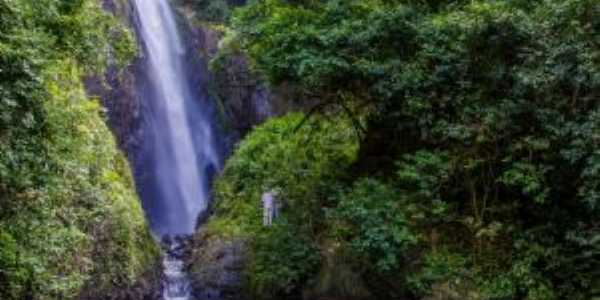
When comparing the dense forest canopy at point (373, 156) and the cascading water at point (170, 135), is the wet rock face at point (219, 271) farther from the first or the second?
the cascading water at point (170, 135)

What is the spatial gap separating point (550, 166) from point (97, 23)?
23.2 ft

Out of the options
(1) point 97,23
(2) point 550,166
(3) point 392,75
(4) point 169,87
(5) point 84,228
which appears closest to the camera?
(1) point 97,23

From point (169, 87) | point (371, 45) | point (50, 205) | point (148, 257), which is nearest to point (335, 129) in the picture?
point (371, 45)

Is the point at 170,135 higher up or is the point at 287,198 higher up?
the point at 170,135

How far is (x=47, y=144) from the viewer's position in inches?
335

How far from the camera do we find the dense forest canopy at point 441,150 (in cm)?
1086

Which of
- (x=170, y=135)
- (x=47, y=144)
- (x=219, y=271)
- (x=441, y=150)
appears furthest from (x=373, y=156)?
(x=170, y=135)

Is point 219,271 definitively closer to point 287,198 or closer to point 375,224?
point 287,198

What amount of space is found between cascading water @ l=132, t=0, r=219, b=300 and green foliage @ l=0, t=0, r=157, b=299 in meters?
10.7

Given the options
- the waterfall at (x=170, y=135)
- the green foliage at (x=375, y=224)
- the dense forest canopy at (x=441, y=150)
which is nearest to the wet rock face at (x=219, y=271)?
the dense forest canopy at (x=441, y=150)

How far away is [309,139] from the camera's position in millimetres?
15250

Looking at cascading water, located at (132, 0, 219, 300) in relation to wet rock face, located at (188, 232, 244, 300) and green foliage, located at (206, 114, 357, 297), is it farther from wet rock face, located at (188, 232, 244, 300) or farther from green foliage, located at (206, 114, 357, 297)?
wet rock face, located at (188, 232, 244, 300)

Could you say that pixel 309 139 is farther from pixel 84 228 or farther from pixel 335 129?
pixel 84 228

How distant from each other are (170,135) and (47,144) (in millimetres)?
16031
